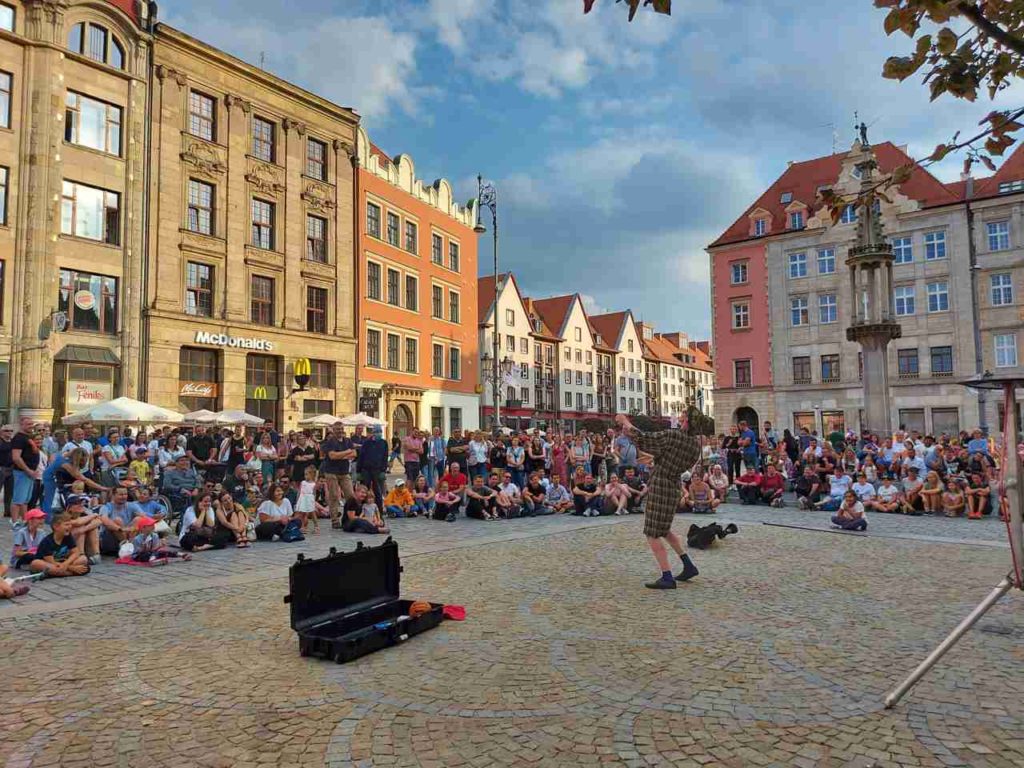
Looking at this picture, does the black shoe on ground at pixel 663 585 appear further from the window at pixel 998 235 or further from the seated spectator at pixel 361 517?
the window at pixel 998 235

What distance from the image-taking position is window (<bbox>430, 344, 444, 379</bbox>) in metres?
44.7

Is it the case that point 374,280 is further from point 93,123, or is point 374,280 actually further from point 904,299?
point 904,299

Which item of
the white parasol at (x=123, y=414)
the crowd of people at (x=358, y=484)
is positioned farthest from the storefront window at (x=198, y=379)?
the crowd of people at (x=358, y=484)

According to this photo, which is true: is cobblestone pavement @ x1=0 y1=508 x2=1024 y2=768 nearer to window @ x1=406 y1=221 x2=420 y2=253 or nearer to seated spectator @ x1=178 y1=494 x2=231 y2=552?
seated spectator @ x1=178 y1=494 x2=231 y2=552

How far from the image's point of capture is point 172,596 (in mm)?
8570

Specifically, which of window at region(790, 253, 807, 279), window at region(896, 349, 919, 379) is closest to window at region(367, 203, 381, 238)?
window at region(790, 253, 807, 279)

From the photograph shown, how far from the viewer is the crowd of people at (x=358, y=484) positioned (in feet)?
39.0

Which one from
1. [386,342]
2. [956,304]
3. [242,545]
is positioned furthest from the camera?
[956,304]

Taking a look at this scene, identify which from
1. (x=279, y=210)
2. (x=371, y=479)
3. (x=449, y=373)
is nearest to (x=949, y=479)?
(x=371, y=479)

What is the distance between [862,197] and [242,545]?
1115 cm

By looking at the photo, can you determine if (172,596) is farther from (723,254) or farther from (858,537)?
(723,254)

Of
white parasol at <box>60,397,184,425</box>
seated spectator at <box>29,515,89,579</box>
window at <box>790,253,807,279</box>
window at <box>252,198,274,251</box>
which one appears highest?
window at <box>790,253,807,279</box>

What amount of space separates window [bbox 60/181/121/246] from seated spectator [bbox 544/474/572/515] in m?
20.6

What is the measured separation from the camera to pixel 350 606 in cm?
685
